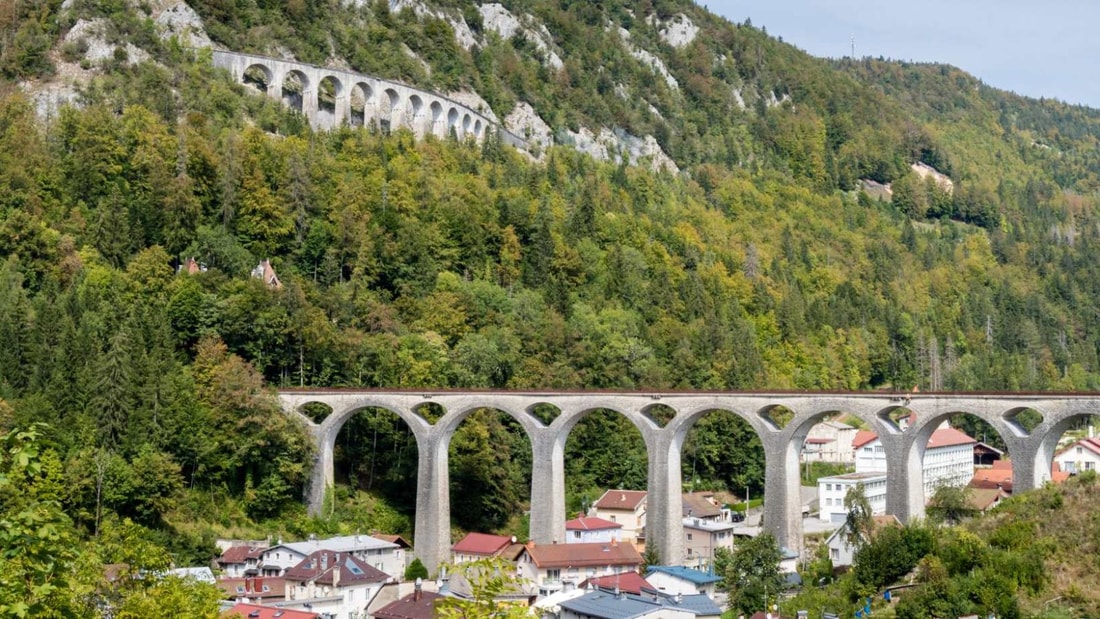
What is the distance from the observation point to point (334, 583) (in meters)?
62.6

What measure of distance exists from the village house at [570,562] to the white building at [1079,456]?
38.4 meters

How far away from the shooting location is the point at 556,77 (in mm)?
167250

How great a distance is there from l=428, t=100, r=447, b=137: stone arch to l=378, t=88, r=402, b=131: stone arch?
490 centimetres

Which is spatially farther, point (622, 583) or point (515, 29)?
point (515, 29)

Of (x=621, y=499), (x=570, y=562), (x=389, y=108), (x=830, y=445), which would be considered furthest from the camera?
(x=389, y=108)

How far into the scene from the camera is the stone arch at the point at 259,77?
115m

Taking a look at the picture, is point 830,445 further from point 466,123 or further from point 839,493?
point 466,123

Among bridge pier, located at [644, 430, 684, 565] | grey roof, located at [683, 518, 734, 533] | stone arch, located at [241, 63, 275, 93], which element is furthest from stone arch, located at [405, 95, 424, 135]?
bridge pier, located at [644, 430, 684, 565]

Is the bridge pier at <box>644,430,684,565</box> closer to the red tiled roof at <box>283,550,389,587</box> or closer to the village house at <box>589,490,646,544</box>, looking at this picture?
the village house at <box>589,490,646,544</box>

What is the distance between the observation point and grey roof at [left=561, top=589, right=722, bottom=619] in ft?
174

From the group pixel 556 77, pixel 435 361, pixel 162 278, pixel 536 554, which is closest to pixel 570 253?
pixel 435 361

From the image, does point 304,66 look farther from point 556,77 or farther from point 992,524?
point 992,524

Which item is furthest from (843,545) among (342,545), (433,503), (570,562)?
(342,545)

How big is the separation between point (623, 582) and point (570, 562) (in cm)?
913
